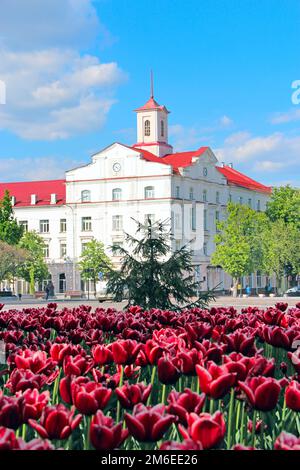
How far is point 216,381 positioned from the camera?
3689mm

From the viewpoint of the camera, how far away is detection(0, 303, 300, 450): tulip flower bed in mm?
2992

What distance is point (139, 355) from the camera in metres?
4.82

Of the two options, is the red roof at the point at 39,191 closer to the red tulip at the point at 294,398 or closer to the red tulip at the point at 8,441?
the red tulip at the point at 294,398

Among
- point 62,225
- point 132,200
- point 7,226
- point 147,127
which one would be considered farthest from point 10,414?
point 147,127

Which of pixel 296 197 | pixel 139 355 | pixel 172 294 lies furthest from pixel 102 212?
pixel 139 355

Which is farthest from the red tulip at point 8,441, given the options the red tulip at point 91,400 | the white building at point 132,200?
the white building at point 132,200

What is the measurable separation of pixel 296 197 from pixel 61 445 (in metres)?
75.9

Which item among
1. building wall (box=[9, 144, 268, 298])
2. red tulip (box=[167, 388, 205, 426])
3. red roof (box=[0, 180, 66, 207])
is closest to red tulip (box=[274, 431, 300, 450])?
red tulip (box=[167, 388, 205, 426])

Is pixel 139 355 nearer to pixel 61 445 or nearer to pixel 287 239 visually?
pixel 61 445

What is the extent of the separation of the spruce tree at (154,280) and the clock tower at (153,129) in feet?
234

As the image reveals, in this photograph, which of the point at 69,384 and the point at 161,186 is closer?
the point at 69,384

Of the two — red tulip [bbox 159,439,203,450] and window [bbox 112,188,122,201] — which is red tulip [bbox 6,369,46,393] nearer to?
red tulip [bbox 159,439,203,450]

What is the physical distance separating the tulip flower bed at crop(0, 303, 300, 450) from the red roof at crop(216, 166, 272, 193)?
271ft

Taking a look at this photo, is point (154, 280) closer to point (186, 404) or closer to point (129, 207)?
point (186, 404)
